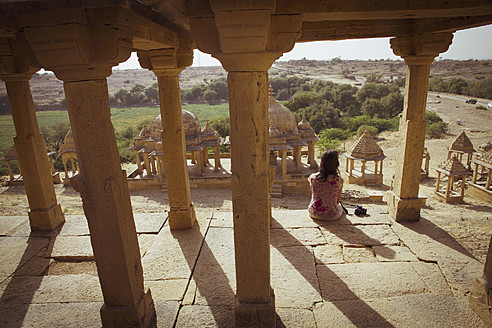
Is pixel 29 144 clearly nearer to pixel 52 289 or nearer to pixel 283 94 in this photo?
pixel 52 289

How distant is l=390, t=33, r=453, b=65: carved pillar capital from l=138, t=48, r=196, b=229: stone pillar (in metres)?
3.29

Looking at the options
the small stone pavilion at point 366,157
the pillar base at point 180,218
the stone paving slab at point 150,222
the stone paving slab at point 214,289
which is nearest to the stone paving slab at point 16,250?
the stone paving slab at point 150,222

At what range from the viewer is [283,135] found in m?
14.0

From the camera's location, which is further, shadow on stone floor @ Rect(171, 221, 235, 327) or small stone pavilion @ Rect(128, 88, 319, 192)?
small stone pavilion @ Rect(128, 88, 319, 192)

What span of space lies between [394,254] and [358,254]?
51 centimetres

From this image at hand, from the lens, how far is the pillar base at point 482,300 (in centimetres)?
310

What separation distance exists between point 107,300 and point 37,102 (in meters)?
63.9

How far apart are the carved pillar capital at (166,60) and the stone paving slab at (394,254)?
411 cm

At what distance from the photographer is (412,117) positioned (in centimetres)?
484

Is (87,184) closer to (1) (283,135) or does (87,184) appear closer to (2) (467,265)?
(2) (467,265)

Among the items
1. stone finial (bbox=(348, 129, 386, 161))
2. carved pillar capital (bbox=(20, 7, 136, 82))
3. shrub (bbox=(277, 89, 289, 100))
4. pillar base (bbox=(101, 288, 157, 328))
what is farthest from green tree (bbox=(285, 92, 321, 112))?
carved pillar capital (bbox=(20, 7, 136, 82))

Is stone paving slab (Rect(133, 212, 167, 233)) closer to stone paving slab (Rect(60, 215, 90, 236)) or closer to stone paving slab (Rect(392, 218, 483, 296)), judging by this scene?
stone paving slab (Rect(60, 215, 90, 236))

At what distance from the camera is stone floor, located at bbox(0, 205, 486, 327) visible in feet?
11.0

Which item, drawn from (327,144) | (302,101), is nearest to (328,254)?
(327,144)
